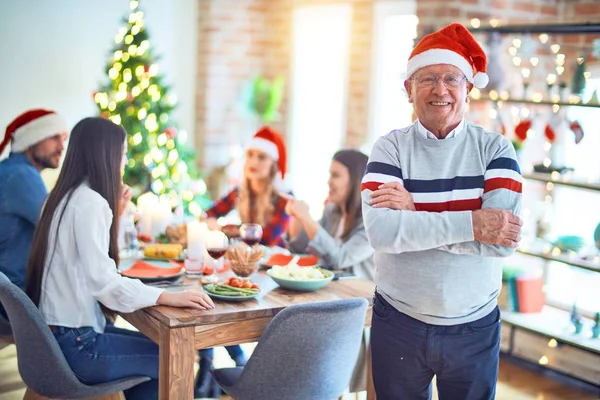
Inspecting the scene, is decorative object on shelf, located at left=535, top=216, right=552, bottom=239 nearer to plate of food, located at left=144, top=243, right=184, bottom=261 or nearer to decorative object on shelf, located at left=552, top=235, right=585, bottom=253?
decorative object on shelf, located at left=552, top=235, right=585, bottom=253

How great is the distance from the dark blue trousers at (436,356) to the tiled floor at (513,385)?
→ 1.41m

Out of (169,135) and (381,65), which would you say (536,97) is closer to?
(381,65)

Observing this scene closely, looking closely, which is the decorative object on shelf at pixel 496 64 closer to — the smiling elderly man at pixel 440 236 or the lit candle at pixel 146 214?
the lit candle at pixel 146 214

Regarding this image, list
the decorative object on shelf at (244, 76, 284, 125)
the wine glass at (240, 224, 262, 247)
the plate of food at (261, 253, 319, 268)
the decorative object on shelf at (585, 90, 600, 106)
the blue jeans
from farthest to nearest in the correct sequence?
1. the decorative object on shelf at (244, 76, 284, 125)
2. the decorative object on shelf at (585, 90, 600, 106)
3. the plate of food at (261, 253, 319, 268)
4. the wine glass at (240, 224, 262, 247)
5. the blue jeans

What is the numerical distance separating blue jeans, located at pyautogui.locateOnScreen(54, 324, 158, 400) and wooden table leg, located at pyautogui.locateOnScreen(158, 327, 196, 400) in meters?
0.27

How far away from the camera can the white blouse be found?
96.7 inches

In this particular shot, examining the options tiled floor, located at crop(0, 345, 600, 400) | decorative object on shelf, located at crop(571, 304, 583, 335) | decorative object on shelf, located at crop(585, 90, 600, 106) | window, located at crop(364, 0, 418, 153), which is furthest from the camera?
window, located at crop(364, 0, 418, 153)

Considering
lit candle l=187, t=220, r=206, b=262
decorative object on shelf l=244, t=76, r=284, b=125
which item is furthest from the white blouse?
decorative object on shelf l=244, t=76, r=284, b=125

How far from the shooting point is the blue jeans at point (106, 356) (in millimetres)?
2516

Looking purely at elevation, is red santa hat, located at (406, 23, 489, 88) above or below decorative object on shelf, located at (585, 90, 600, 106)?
above

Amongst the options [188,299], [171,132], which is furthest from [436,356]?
[171,132]

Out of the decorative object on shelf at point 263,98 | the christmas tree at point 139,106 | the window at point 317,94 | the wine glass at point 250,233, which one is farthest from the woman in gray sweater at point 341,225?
the decorative object on shelf at point 263,98

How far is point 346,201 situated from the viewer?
130 inches

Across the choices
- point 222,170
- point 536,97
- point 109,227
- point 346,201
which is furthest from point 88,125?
point 222,170
